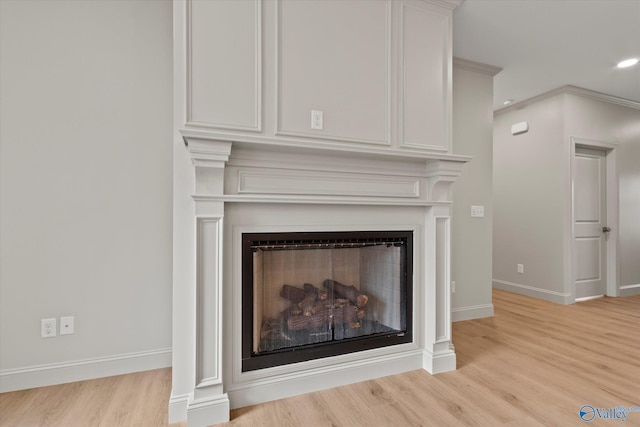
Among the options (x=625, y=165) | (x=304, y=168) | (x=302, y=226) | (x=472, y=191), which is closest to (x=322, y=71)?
(x=304, y=168)

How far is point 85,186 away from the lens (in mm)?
2045

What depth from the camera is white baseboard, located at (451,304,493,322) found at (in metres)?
3.16

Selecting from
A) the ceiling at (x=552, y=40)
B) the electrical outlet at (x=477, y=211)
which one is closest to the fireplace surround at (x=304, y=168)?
the ceiling at (x=552, y=40)

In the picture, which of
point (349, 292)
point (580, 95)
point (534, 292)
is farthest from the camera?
point (534, 292)

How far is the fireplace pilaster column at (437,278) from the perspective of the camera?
2145 millimetres

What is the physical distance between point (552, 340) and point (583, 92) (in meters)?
3.15

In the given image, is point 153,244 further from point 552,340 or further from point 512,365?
point 552,340

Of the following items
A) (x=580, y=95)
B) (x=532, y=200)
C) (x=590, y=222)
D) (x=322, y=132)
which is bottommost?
(x=590, y=222)

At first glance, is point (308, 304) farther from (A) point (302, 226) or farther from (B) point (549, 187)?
(B) point (549, 187)

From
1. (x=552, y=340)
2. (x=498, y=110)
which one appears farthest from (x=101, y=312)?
(x=498, y=110)

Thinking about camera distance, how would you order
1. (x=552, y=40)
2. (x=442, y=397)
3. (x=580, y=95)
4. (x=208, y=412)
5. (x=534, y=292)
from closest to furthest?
(x=208, y=412), (x=442, y=397), (x=552, y=40), (x=580, y=95), (x=534, y=292)

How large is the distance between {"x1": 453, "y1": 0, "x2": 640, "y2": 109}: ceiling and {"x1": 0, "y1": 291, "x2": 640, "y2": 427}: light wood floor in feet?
8.64

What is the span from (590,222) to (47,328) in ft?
18.9

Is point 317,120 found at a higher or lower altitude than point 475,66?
lower
